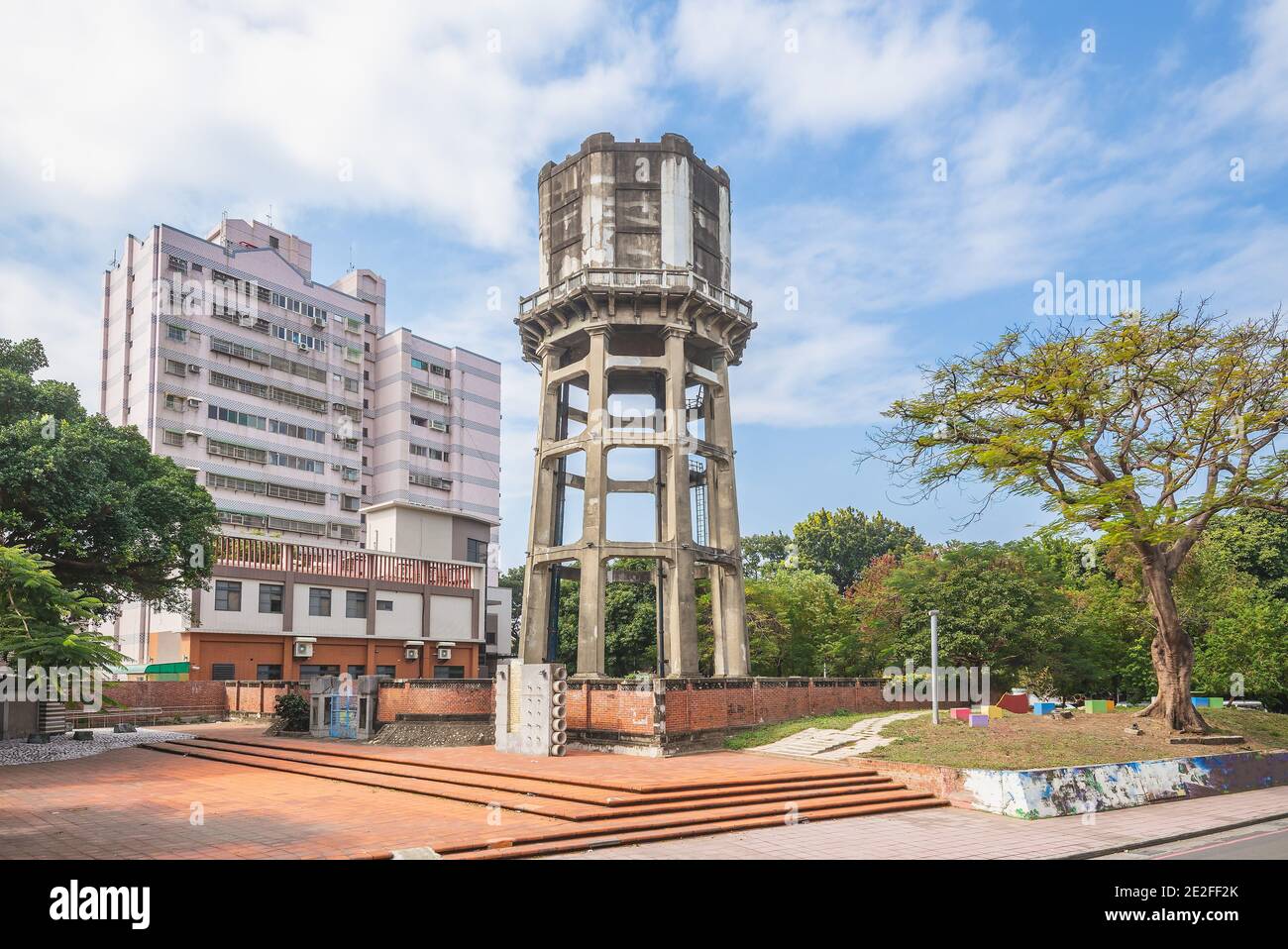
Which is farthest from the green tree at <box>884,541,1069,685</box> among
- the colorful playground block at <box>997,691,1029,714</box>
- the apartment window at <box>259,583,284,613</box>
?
the apartment window at <box>259,583,284,613</box>

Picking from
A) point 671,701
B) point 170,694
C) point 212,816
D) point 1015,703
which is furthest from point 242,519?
point 1015,703

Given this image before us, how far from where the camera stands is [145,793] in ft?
58.8

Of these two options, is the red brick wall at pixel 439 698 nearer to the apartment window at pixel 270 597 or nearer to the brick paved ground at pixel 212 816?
the brick paved ground at pixel 212 816

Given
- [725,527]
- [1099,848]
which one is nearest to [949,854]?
[1099,848]

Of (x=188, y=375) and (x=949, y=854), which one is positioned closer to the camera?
(x=949, y=854)

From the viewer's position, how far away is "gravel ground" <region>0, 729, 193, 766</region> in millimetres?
24109

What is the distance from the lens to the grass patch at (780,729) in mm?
24406

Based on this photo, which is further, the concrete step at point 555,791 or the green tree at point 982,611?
the green tree at point 982,611

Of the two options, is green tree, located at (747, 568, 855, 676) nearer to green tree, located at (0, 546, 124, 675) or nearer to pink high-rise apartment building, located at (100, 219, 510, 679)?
pink high-rise apartment building, located at (100, 219, 510, 679)

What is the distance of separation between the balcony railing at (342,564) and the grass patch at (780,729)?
988 inches

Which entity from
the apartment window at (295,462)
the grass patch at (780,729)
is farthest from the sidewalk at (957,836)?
the apartment window at (295,462)
